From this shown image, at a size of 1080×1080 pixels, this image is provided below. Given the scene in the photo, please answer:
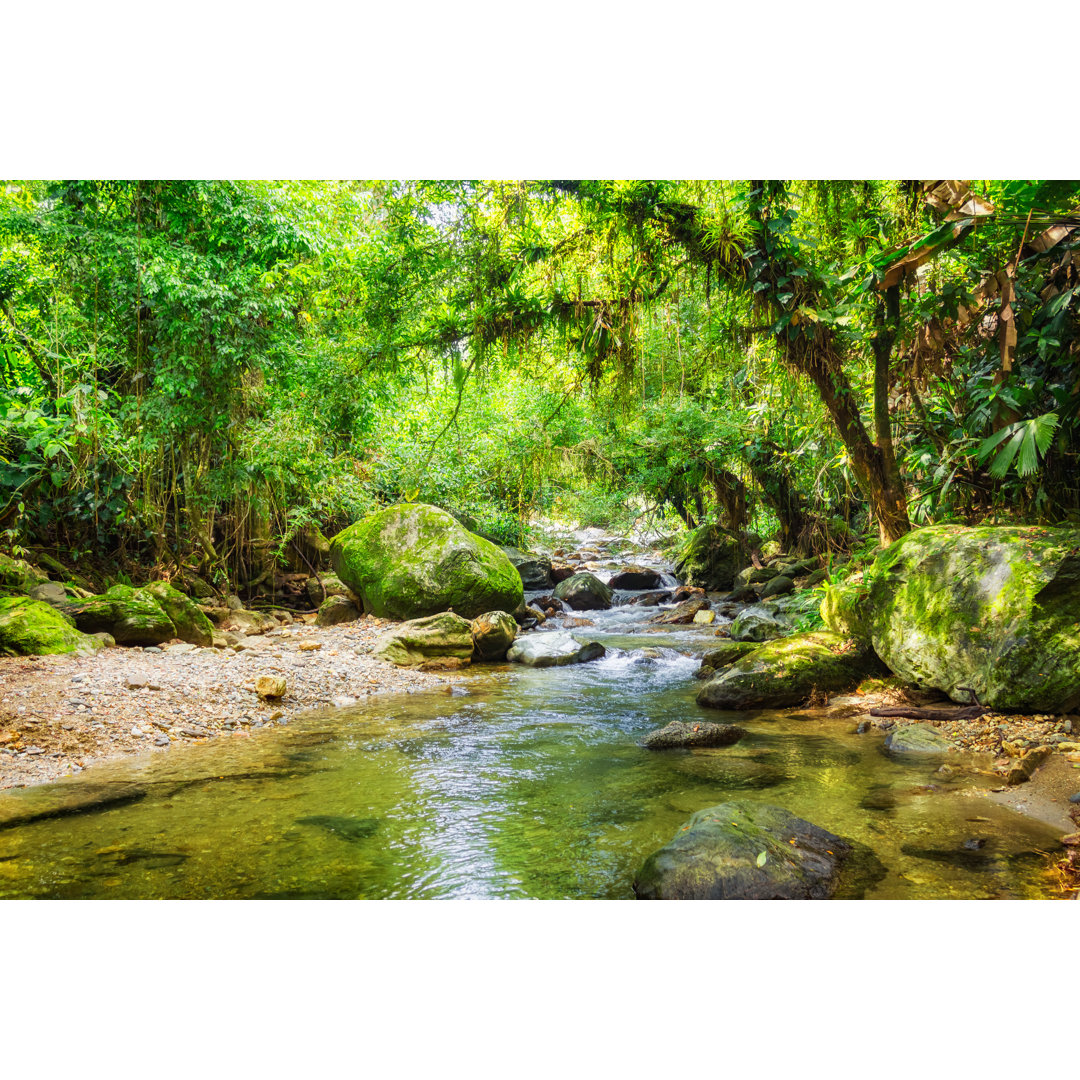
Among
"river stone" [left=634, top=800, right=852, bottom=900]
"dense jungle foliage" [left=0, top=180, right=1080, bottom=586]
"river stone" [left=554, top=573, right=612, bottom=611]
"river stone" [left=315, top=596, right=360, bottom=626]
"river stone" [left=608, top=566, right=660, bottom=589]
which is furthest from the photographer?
"river stone" [left=608, top=566, right=660, bottom=589]

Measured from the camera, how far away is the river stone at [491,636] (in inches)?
367

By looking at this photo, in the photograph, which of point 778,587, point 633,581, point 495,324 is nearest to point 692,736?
point 495,324

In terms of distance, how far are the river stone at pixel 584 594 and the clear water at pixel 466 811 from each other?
883 centimetres

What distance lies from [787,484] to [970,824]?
12.7m

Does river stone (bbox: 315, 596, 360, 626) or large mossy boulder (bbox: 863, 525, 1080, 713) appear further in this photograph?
river stone (bbox: 315, 596, 360, 626)

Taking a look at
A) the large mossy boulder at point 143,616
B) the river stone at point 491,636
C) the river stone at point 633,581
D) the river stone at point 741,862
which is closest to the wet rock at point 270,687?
the large mossy boulder at point 143,616

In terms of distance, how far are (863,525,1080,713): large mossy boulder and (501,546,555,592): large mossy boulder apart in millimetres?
11868

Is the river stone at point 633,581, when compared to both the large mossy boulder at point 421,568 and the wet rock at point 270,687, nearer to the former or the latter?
the large mossy boulder at point 421,568

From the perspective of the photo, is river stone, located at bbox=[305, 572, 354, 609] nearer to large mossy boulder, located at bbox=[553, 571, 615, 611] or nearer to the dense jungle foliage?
the dense jungle foliage

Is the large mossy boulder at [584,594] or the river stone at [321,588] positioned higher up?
the river stone at [321,588]

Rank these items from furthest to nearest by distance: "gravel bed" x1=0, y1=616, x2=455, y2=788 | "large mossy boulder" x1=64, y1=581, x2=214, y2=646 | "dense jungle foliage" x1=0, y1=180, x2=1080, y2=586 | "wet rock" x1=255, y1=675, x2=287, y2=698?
"large mossy boulder" x1=64, y1=581, x2=214, y2=646, "wet rock" x1=255, y1=675, x2=287, y2=698, "dense jungle foliage" x1=0, y1=180, x2=1080, y2=586, "gravel bed" x1=0, y1=616, x2=455, y2=788

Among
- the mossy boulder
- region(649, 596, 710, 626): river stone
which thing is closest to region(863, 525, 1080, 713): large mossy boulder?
region(649, 596, 710, 626): river stone

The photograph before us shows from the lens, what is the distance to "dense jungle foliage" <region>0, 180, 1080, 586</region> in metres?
5.95

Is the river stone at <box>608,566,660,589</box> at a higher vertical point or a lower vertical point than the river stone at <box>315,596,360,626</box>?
lower
